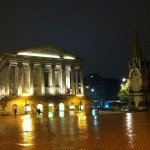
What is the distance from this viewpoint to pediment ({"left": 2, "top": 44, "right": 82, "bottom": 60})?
84.8 m

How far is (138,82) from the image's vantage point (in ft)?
224

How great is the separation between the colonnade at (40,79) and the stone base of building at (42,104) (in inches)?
108

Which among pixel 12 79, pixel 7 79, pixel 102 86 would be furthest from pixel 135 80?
pixel 102 86

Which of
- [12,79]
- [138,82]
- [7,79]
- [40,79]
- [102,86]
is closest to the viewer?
[138,82]

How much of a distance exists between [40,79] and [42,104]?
8.68 m

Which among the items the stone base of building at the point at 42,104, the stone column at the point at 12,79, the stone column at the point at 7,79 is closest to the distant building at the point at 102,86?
the stone base of building at the point at 42,104

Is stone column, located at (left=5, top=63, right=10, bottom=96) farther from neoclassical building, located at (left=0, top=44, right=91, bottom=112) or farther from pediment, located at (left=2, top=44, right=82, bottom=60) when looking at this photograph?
pediment, located at (left=2, top=44, right=82, bottom=60)

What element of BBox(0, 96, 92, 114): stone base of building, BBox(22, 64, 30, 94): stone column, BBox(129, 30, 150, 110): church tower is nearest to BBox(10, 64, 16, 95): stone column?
BBox(22, 64, 30, 94): stone column

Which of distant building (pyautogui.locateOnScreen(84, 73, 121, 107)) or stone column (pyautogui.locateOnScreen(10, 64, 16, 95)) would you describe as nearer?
stone column (pyautogui.locateOnScreen(10, 64, 16, 95))

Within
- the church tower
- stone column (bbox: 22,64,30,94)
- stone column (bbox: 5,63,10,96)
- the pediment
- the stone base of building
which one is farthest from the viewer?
stone column (bbox: 22,64,30,94)

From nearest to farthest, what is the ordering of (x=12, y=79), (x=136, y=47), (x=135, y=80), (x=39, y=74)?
(x=135, y=80), (x=136, y=47), (x=12, y=79), (x=39, y=74)

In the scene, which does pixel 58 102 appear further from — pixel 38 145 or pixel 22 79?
pixel 38 145

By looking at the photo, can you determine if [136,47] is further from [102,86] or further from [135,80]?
[102,86]

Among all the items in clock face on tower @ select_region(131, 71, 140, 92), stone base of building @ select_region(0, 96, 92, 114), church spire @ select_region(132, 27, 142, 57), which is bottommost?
stone base of building @ select_region(0, 96, 92, 114)
